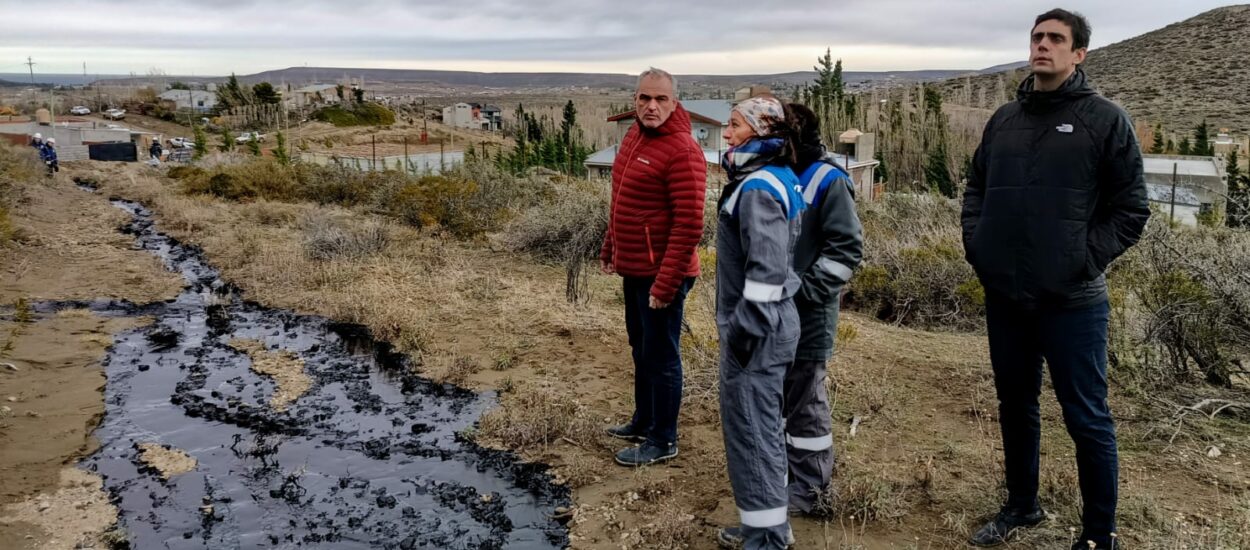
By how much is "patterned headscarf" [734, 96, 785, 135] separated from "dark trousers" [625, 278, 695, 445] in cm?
112

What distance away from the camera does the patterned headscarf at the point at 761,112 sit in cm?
304

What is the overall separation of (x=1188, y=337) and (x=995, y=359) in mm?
2488

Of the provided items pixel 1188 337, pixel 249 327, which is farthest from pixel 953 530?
pixel 249 327

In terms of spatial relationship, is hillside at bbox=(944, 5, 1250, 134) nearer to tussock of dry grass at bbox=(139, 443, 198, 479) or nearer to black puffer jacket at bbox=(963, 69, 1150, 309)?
black puffer jacket at bbox=(963, 69, 1150, 309)

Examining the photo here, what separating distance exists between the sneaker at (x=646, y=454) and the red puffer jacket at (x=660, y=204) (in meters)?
0.92

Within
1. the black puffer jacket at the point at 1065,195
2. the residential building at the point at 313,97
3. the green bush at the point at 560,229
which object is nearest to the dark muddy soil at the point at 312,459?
the black puffer jacket at the point at 1065,195

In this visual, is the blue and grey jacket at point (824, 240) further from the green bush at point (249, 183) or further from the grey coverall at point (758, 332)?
the green bush at point (249, 183)

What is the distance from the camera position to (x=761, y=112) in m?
3.05

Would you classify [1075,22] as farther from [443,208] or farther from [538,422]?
[443,208]

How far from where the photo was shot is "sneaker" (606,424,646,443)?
15.2ft

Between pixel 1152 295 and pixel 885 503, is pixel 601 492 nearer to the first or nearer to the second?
pixel 885 503

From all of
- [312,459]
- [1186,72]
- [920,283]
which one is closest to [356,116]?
[1186,72]

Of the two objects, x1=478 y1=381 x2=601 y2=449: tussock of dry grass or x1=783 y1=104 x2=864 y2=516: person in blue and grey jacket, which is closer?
x1=783 y1=104 x2=864 y2=516: person in blue and grey jacket

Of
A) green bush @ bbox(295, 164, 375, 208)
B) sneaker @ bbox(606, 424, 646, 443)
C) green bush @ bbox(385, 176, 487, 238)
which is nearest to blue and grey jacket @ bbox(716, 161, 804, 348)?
sneaker @ bbox(606, 424, 646, 443)
